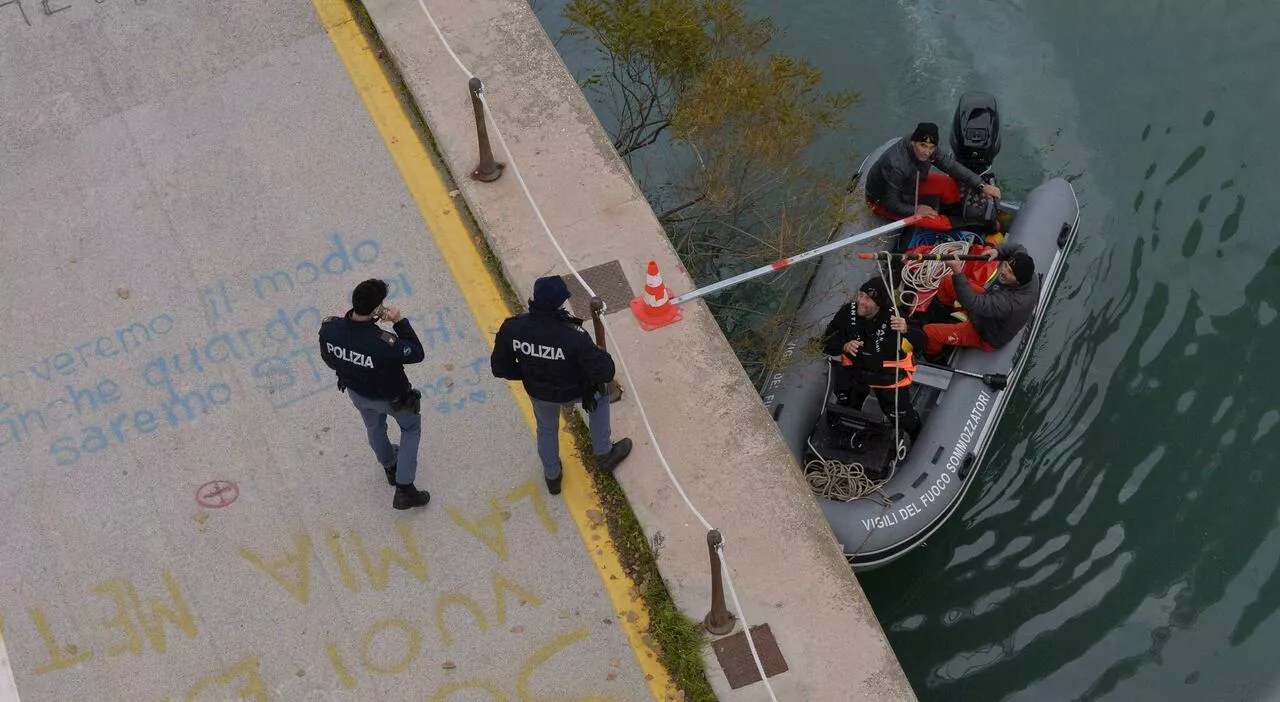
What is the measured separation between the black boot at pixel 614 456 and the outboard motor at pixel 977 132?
486cm

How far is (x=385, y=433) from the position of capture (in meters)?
7.28

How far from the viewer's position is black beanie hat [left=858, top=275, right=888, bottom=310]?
8645 millimetres

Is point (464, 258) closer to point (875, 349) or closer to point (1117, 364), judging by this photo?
point (875, 349)

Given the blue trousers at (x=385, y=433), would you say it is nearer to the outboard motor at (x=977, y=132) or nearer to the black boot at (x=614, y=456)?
the black boot at (x=614, y=456)

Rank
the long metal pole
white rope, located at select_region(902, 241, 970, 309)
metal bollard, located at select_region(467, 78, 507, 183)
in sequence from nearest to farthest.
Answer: the long metal pole → metal bollard, located at select_region(467, 78, 507, 183) → white rope, located at select_region(902, 241, 970, 309)

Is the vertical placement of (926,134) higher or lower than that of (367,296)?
lower

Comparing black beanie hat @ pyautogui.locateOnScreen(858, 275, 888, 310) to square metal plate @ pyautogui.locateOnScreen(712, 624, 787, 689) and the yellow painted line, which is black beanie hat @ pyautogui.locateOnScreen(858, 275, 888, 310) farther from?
square metal plate @ pyautogui.locateOnScreen(712, 624, 787, 689)

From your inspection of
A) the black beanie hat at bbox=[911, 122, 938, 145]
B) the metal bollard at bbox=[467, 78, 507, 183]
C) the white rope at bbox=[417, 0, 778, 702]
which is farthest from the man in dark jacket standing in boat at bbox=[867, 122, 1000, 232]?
the metal bollard at bbox=[467, 78, 507, 183]

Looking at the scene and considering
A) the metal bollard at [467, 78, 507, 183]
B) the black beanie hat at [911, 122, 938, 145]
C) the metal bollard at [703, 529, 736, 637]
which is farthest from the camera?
the black beanie hat at [911, 122, 938, 145]

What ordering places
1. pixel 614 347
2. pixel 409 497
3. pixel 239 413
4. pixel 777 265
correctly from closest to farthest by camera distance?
pixel 409 497
pixel 239 413
pixel 614 347
pixel 777 265

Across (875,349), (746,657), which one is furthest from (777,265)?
(746,657)

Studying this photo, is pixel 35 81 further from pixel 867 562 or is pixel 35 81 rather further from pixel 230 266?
pixel 867 562

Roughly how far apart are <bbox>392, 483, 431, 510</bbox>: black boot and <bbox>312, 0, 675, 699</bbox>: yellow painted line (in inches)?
34.3

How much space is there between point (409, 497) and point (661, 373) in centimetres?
184
